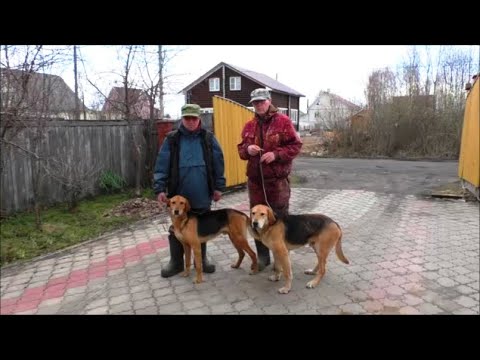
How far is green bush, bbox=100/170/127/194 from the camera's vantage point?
8156 millimetres

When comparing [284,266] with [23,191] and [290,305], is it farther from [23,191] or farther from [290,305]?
[23,191]

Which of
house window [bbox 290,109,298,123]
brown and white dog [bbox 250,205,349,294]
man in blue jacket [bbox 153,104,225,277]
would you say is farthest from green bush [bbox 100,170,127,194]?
house window [bbox 290,109,298,123]

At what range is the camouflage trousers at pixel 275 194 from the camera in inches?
156

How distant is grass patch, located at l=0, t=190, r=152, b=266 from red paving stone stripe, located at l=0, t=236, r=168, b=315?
3.06 feet

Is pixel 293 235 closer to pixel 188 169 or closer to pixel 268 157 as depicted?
pixel 268 157

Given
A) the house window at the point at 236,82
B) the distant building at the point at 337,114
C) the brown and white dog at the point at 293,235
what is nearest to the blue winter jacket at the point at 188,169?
the brown and white dog at the point at 293,235

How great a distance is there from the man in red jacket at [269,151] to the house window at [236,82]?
2987cm

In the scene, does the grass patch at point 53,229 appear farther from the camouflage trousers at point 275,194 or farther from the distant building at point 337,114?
the distant building at point 337,114

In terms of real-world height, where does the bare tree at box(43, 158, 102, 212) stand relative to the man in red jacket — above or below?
below

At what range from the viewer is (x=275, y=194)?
13.0 feet

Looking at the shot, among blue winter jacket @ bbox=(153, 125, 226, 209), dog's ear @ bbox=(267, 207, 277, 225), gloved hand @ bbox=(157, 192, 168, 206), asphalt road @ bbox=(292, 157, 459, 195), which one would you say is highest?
blue winter jacket @ bbox=(153, 125, 226, 209)

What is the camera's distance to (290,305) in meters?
3.35

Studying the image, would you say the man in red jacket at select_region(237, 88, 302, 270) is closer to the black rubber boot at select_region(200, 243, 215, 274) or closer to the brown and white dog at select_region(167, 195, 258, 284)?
the brown and white dog at select_region(167, 195, 258, 284)
